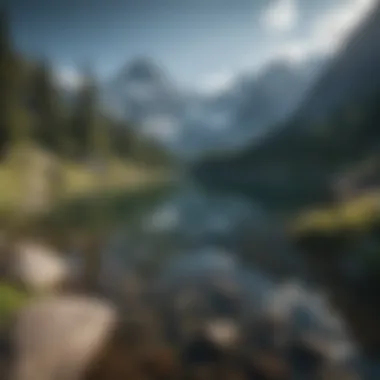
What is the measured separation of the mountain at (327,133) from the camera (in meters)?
2.93

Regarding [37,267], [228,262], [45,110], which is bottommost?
[37,267]

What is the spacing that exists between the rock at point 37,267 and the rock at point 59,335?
0.10 metres

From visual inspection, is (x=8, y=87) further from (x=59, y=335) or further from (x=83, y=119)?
(x=59, y=335)

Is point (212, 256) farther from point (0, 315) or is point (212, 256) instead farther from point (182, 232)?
point (0, 315)

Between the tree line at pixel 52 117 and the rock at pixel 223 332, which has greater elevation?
the tree line at pixel 52 117

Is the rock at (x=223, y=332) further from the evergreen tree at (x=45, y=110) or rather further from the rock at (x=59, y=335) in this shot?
the evergreen tree at (x=45, y=110)

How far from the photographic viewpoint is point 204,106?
3035 millimetres

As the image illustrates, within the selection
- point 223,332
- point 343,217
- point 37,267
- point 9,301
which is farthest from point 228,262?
point 9,301

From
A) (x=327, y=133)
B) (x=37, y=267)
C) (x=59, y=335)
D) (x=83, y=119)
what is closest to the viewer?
(x=59, y=335)

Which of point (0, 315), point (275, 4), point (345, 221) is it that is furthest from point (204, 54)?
point (0, 315)

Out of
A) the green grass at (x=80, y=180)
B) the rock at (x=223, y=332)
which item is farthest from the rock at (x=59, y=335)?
the green grass at (x=80, y=180)

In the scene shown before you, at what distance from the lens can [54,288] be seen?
2635 millimetres

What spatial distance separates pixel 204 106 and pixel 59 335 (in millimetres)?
1558

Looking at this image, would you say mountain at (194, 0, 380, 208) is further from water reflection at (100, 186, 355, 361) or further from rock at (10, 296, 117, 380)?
rock at (10, 296, 117, 380)
